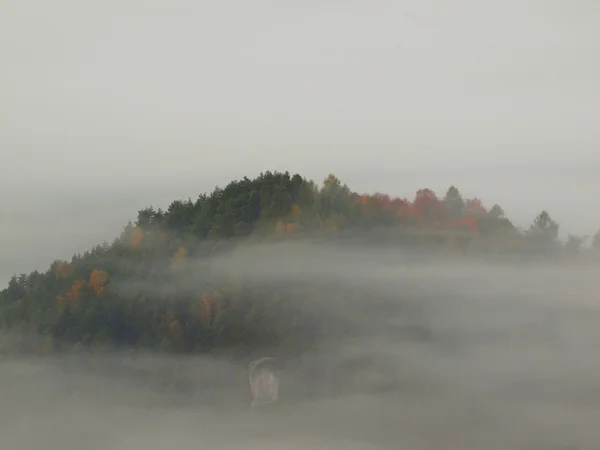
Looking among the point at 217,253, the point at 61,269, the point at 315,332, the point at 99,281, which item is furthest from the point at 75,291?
the point at 315,332

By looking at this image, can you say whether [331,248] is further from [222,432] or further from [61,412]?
[61,412]

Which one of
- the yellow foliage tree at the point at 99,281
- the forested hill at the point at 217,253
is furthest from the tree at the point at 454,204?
the yellow foliage tree at the point at 99,281

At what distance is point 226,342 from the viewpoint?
63875 millimetres

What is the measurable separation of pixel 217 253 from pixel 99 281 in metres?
8.40

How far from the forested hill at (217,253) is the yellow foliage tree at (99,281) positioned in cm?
9

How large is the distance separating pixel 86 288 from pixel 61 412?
874 centimetres

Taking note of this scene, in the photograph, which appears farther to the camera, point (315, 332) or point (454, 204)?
point (454, 204)

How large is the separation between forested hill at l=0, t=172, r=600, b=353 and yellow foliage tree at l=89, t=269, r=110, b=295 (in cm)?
9

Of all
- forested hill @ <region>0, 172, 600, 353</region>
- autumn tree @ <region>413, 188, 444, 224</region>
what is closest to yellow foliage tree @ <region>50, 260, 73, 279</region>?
forested hill @ <region>0, 172, 600, 353</region>

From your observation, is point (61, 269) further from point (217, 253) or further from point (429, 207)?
point (429, 207)

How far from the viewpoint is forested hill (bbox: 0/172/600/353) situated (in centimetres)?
6500

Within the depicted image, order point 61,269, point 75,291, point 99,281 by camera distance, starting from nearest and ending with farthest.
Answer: point 75,291 < point 99,281 < point 61,269

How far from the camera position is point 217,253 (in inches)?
2788

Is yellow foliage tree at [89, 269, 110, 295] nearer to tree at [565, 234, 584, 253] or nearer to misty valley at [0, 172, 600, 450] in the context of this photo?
misty valley at [0, 172, 600, 450]
